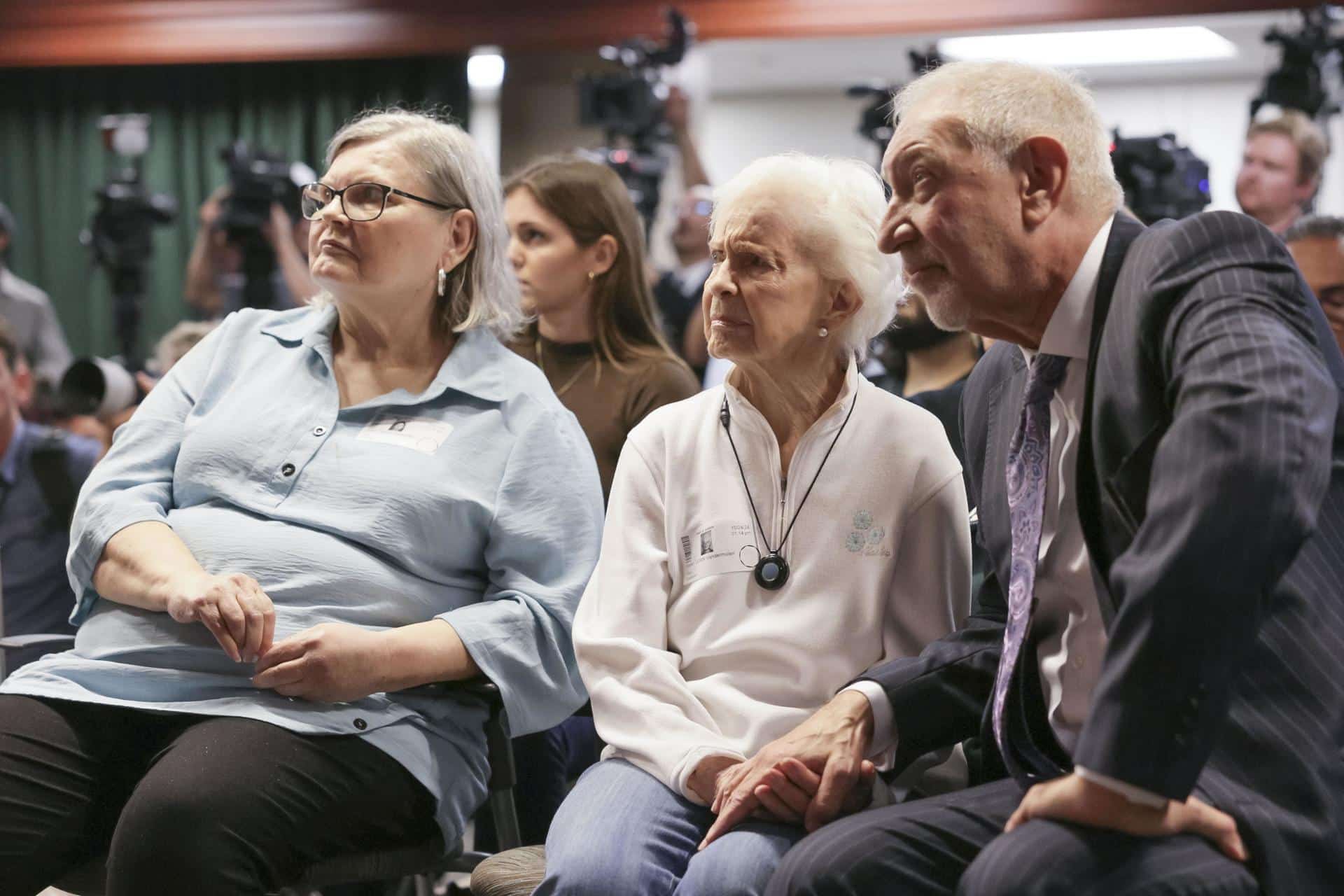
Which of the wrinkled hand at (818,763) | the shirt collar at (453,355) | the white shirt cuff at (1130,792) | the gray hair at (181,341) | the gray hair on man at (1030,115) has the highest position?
the gray hair on man at (1030,115)

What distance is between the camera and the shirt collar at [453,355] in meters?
1.91

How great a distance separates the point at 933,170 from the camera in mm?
1364

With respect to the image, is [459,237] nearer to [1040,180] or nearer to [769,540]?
[769,540]

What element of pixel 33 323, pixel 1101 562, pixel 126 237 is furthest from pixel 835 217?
pixel 33 323

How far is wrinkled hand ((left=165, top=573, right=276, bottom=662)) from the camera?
5.35ft

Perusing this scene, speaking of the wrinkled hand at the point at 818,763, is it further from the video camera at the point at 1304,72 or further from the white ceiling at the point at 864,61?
the white ceiling at the point at 864,61

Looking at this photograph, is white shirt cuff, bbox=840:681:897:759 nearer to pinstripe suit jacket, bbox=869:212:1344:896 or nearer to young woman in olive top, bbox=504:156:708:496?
pinstripe suit jacket, bbox=869:212:1344:896

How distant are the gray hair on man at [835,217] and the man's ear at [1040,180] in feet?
1.18

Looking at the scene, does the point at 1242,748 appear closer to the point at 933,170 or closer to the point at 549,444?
the point at 933,170

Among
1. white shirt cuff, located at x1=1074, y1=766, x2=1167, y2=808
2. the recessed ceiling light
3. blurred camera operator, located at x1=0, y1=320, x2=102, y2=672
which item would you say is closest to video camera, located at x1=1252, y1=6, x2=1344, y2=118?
the recessed ceiling light

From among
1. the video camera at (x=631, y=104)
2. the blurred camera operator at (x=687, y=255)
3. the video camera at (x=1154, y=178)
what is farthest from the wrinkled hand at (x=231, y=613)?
the video camera at (x=631, y=104)

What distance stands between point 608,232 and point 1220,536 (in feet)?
5.78

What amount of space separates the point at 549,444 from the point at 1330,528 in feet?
3.22

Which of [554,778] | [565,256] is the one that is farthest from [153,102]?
[554,778]
